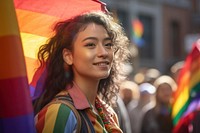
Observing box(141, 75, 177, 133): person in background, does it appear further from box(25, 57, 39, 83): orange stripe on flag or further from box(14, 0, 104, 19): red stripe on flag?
box(14, 0, 104, 19): red stripe on flag

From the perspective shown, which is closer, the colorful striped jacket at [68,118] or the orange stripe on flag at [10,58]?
the orange stripe on flag at [10,58]

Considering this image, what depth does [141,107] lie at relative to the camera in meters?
9.12

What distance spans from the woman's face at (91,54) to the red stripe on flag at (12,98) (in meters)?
0.58

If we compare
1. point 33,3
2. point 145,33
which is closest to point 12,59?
point 33,3

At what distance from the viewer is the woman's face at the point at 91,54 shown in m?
3.28

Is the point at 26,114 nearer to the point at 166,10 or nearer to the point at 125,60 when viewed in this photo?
the point at 125,60

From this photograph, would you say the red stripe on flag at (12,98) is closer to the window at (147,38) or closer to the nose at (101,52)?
the nose at (101,52)

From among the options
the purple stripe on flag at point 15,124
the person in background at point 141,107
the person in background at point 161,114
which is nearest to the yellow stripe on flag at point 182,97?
the person in background at point 161,114

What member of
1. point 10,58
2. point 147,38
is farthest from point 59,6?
point 147,38

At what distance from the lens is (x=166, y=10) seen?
36156 millimetres

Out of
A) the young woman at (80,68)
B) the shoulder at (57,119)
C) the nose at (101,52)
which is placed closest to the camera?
the shoulder at (57,119)

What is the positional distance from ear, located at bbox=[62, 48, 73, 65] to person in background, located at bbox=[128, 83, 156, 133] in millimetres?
4874

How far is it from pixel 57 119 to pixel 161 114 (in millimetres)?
4507

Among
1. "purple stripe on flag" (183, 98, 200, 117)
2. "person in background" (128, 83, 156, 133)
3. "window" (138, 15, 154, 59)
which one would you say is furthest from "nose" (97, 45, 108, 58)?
"window" (138, 15, 154, 59)
